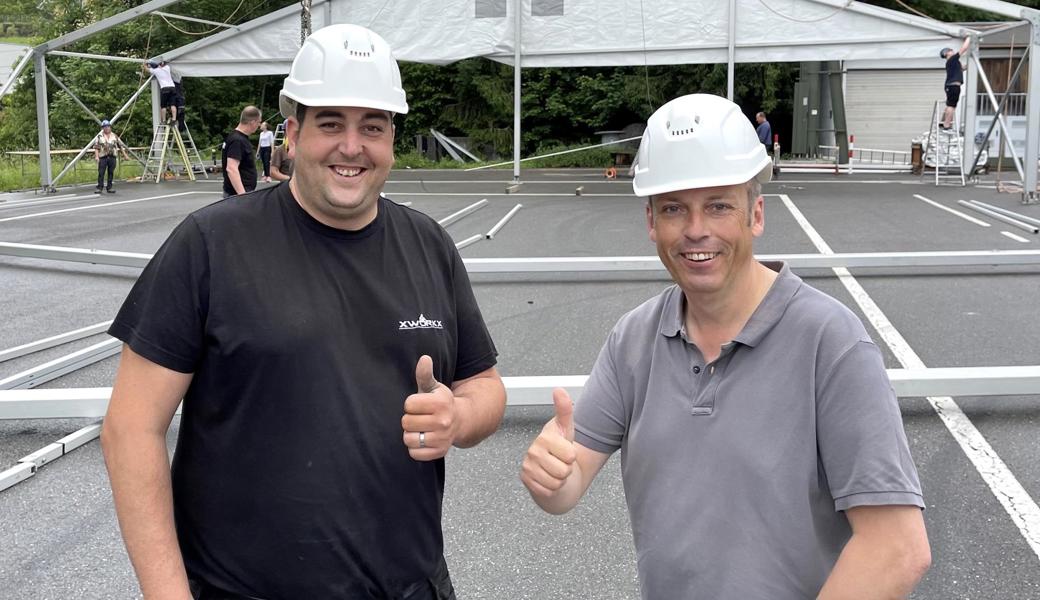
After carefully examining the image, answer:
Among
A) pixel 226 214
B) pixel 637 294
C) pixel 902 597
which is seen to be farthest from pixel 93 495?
pixel 637 294

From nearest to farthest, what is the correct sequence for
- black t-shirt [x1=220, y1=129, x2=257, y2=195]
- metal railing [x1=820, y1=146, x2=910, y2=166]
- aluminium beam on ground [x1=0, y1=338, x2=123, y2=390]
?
aluminium beam on ground [x1=0, y1=338, x2=123, y2=390] → black t-shirt [x1=220, y1=129, x2=257, y2=195] → metal railing [x1=820, y1=146, x2=910, y2=166]

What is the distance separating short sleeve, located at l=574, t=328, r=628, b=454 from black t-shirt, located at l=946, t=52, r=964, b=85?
19502 mm

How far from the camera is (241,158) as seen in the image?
40.1ft

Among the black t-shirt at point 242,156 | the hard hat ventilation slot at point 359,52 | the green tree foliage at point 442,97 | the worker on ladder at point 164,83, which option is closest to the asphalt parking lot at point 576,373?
the black t-shirt at point 242,156

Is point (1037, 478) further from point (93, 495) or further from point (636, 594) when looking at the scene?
point (93, 495)

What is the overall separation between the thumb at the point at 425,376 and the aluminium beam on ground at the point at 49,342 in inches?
236

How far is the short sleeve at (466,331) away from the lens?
8.18ft

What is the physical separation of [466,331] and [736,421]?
0.82 meters

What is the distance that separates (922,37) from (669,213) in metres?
20.0

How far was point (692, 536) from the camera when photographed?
196 centimetres

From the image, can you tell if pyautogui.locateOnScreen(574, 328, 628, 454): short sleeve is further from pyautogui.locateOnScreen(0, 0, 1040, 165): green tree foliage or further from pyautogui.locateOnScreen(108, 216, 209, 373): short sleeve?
pyautogui.locateOnScreen(0, 0, 1040, 165): green tree foliage

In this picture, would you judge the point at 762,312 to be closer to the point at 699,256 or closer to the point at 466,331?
the point at 699,256

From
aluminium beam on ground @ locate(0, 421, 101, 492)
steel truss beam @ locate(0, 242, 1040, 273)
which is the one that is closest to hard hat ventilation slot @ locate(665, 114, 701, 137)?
aluminium beam on ground @ locate(0, 421, 101, 492)

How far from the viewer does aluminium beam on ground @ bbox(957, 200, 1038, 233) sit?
42.2 feet
